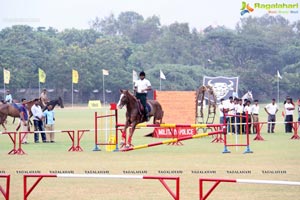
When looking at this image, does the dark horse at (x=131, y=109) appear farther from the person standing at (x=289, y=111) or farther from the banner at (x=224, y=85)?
the banner at (x=224, y=85)

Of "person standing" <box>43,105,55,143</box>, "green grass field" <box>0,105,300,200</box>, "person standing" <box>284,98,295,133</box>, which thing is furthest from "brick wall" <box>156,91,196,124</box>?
"person standing" <box>284,98,295,133</box>

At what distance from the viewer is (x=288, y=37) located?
13825 centimetres

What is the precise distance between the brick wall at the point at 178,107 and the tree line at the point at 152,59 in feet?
180

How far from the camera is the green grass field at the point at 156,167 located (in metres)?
14.9

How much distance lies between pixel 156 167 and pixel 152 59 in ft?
299

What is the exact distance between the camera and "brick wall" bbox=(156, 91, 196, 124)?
1288 inches

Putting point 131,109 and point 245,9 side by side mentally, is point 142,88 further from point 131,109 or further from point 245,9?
point 245,9

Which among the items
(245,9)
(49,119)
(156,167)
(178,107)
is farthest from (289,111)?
(245,9)

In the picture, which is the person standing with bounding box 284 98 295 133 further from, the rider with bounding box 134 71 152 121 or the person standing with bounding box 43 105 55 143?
the rider with bounding box 134 71 152 121

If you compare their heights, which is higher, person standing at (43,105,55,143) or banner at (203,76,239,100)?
banner at (203,76,239,100)

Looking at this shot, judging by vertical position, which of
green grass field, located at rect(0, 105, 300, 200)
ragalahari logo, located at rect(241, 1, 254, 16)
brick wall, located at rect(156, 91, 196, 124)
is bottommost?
green grass field, located at rect(0, 105, 300, 200)

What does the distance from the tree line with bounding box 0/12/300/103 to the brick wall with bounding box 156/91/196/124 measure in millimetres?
54984

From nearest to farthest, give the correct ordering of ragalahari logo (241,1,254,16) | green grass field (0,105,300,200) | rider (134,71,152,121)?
green grass field (0,105,300,200)
rider (134,71,152,121)
ragalahari logo (241,1,254,16)

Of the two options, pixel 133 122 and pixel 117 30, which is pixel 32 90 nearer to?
pixel 133 122
